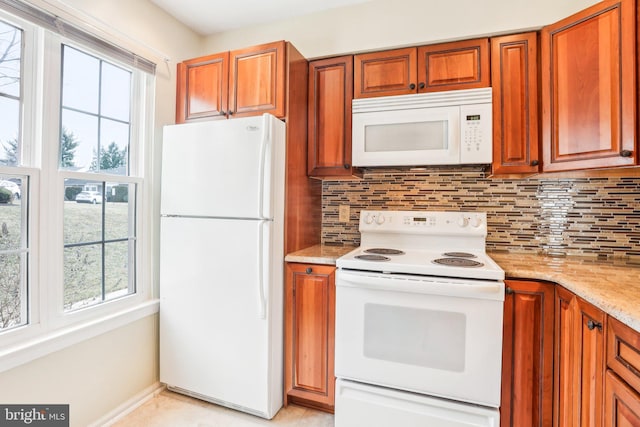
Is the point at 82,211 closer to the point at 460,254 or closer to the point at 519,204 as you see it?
the point at 460,254

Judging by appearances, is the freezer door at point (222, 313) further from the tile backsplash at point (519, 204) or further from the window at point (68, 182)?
the tile backsplash at point (519, 204)

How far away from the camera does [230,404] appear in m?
1.89

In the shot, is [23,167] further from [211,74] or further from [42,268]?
[211,74]

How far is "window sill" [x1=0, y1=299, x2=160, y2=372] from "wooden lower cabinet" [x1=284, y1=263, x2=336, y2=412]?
94cm

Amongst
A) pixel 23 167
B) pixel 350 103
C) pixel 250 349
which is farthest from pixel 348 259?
pixel 23 167

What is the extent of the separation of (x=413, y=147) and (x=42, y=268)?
2060 millimetres

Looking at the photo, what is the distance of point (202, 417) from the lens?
184 cm

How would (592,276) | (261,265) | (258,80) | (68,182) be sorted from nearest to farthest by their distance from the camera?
(592,276)
(68,182)
(261,265)
(258,80)

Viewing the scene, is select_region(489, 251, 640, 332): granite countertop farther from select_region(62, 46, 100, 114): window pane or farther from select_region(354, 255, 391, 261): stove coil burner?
select_region(62, 46, 100, 114): window pane

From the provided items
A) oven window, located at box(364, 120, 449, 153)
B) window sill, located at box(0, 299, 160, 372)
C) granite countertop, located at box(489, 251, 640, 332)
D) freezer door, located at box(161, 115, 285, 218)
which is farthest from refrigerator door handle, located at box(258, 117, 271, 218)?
granite countertop, located at box(489, 251, 640, 332)

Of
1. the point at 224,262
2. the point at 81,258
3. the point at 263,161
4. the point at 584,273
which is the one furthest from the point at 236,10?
the point at 584,273

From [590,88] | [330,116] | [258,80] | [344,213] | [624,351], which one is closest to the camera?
[624,351]

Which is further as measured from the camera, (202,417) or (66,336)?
(202,417)

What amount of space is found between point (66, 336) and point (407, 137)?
212 cm
